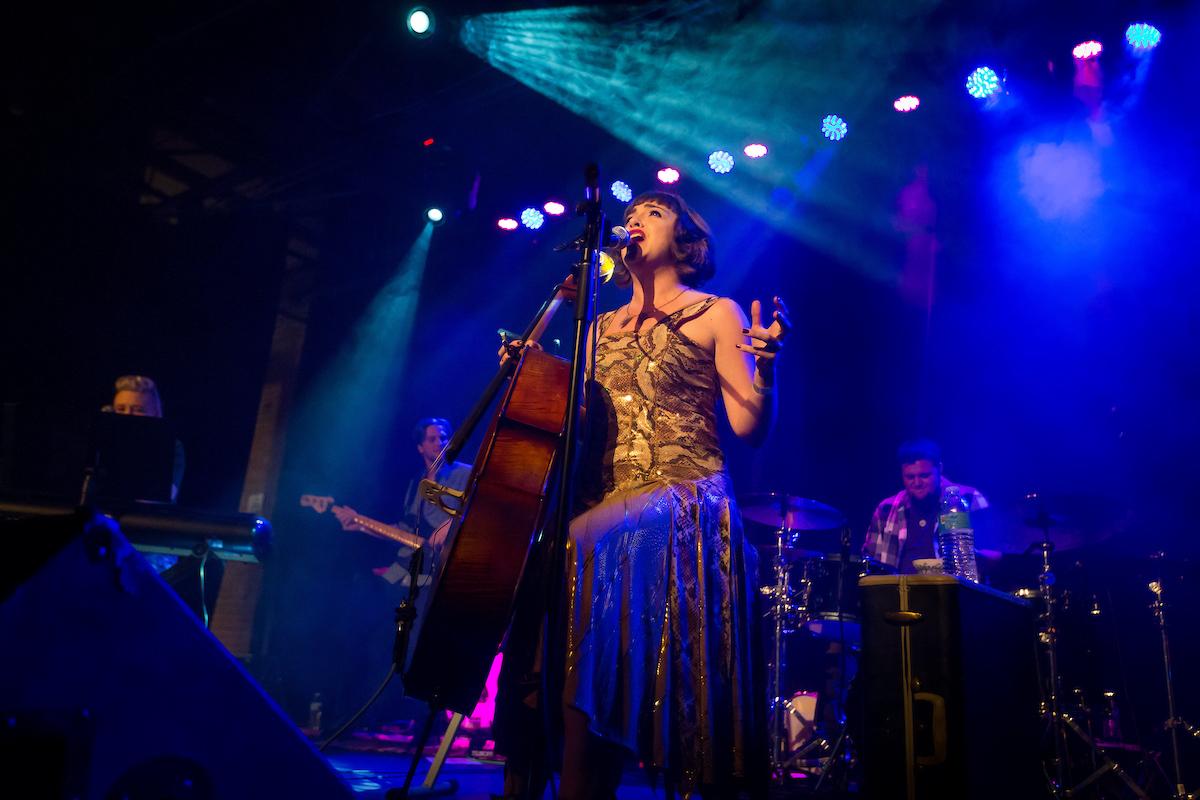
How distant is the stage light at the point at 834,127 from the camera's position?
770 centimetres

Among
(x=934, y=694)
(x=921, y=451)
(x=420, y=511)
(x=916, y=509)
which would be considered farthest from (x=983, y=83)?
(x=420, y=511)

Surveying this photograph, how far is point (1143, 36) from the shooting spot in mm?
6629

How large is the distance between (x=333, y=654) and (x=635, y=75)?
663cm

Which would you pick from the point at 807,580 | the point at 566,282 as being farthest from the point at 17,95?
the point at 807,580

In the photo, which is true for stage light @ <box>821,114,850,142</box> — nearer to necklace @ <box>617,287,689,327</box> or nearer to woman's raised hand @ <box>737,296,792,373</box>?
necklace @ <box>617,287,689,327</box>

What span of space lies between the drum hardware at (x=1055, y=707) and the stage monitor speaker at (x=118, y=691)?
4.85m

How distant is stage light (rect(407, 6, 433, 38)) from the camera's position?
6508mm

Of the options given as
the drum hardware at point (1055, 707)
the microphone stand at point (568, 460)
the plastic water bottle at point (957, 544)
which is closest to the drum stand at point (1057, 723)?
the drum hardware at point (1055, 707)

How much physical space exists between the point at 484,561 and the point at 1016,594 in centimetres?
486

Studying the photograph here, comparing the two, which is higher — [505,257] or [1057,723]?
[505,257]

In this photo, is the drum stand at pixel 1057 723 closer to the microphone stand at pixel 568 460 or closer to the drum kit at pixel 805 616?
the drum kit at pixel 805 616

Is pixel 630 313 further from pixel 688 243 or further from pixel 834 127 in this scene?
pixel 834 127

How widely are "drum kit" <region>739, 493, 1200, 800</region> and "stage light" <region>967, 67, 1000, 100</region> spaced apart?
369 centimetres

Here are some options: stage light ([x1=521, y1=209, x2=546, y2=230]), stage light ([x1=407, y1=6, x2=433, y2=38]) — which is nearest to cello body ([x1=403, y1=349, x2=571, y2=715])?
stage light ([x1=407, y1=6, x2=433, y2=38])
